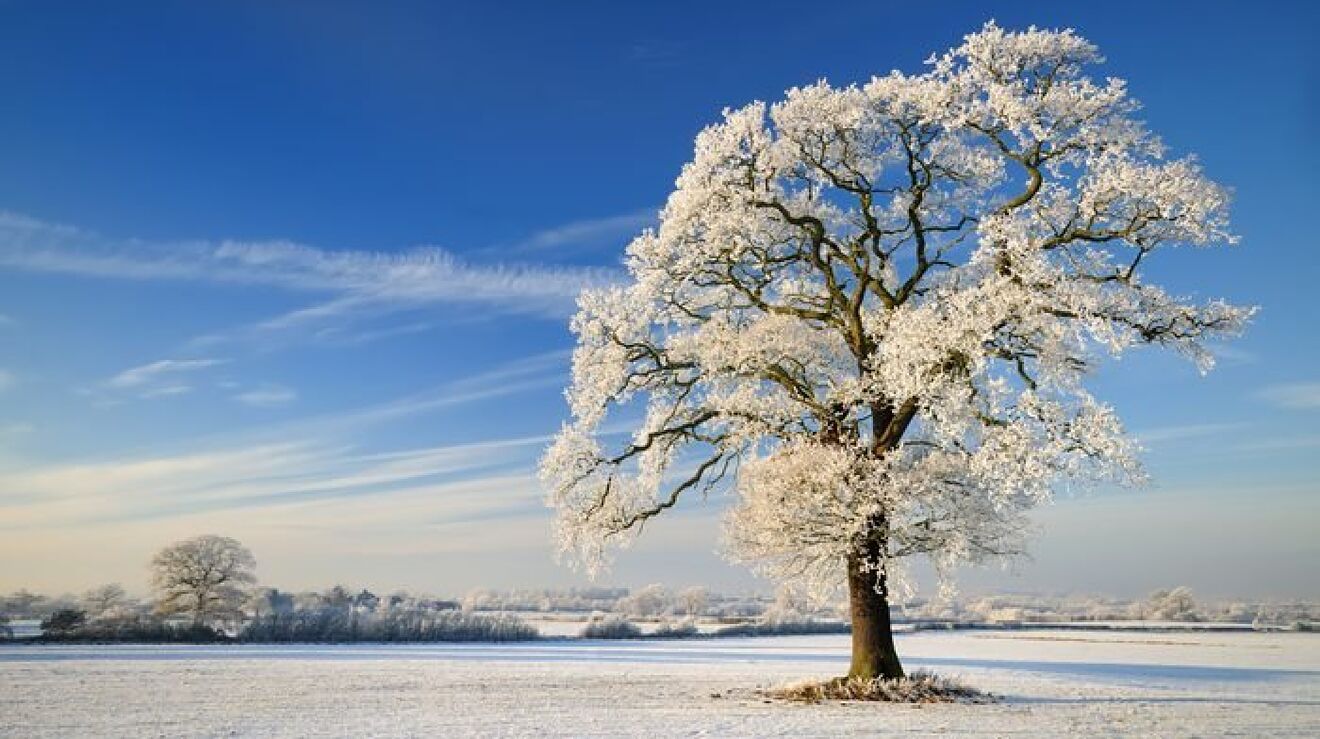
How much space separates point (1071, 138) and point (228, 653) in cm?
3938

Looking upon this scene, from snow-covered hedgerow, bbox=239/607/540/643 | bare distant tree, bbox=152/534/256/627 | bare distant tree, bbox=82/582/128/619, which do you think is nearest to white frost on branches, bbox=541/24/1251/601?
snow-covered hedgerow, bbox=239/607/540/643

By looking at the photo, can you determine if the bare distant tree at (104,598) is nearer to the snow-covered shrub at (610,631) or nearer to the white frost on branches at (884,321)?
the snow-covered shrub at (610,631)

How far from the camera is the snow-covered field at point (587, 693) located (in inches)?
745

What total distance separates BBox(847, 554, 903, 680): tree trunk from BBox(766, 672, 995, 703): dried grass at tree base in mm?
358

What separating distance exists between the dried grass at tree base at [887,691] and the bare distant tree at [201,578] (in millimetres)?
56770

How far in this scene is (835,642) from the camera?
210 feet

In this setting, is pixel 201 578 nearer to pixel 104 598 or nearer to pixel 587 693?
pixel 104 598

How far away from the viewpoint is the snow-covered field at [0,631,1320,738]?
1892 centimetres

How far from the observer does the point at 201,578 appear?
2837 inches

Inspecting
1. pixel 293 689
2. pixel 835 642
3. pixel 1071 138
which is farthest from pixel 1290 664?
pixel 293 689

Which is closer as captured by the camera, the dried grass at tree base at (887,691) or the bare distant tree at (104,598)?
the dried grass at tree base at (887,691)

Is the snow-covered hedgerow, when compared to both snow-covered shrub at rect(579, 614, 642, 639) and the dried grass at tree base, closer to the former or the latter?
snow-covered shrub at rect(579, 614, 642, 639)

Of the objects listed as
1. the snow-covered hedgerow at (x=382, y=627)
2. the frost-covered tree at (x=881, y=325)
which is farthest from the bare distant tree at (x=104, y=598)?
the frost-covered tree at (x=881, y=325)

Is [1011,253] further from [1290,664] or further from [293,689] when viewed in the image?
[1290,664]
